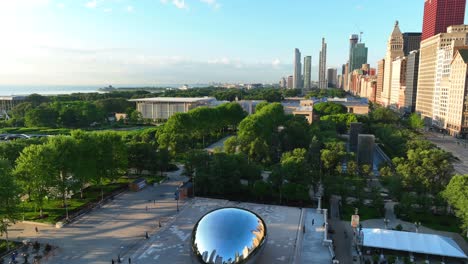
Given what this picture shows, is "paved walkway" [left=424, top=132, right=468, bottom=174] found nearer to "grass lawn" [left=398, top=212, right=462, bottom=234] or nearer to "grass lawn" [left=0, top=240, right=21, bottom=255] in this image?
"grass lawn" [left=398, top=212, right=462, bottom=234]

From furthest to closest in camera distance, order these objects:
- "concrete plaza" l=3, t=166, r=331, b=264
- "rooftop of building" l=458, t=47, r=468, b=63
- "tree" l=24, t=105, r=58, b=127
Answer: "tree" l=24, t=105, r=58, b=127, "rooftop of building" l=458, t=47, r=468, b=63, "concrete plaza" l=3, t=166, r=331, b=264

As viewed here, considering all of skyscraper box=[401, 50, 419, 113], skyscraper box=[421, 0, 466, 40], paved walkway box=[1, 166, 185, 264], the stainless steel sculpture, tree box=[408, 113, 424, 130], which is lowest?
paved walkway box=[1, 166, 185, 264]

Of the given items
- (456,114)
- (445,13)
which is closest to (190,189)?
(456,114)

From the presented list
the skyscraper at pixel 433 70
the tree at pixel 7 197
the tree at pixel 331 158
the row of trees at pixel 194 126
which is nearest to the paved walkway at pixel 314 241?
the tree at pixel 331 158

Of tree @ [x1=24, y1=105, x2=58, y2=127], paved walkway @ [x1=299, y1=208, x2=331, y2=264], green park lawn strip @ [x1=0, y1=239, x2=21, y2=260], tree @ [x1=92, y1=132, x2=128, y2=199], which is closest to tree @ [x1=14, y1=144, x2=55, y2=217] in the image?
green park lawn strip @ [x1=0, y1=239, x2=21, y2=260]

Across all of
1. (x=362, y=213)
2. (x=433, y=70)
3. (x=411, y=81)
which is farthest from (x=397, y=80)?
(x=362, y=213)

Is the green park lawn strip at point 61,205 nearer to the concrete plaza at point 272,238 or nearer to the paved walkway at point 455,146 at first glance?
the concrete plaza at point 272,238
